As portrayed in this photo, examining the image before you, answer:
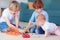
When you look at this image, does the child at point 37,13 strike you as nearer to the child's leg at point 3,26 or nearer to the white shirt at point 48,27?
the white shirt at point 48,27

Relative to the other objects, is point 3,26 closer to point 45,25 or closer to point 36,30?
point 36,30

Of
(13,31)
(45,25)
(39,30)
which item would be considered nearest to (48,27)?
(45,25)

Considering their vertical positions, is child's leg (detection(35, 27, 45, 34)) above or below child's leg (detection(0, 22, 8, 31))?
below

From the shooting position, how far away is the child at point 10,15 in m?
2.19

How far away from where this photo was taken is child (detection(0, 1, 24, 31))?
7.18 feet

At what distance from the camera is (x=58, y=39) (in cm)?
222

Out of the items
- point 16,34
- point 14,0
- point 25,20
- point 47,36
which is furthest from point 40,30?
point 25,20

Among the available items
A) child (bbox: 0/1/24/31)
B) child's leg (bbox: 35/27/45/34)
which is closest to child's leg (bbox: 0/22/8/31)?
child (bbox: 0/1/24/31)

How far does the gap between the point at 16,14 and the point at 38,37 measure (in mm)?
381

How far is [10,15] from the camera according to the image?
2.26m

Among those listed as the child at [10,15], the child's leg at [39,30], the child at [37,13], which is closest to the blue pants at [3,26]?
the child at [10,15]

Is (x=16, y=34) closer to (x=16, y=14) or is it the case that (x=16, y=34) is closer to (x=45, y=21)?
(x=16, y=14)

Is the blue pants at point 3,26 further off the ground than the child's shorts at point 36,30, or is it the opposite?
the blue pants at point 3,26

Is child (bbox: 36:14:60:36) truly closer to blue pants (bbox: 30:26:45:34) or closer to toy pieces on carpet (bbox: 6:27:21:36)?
blue pants (bbox: 30:26:45:34)
